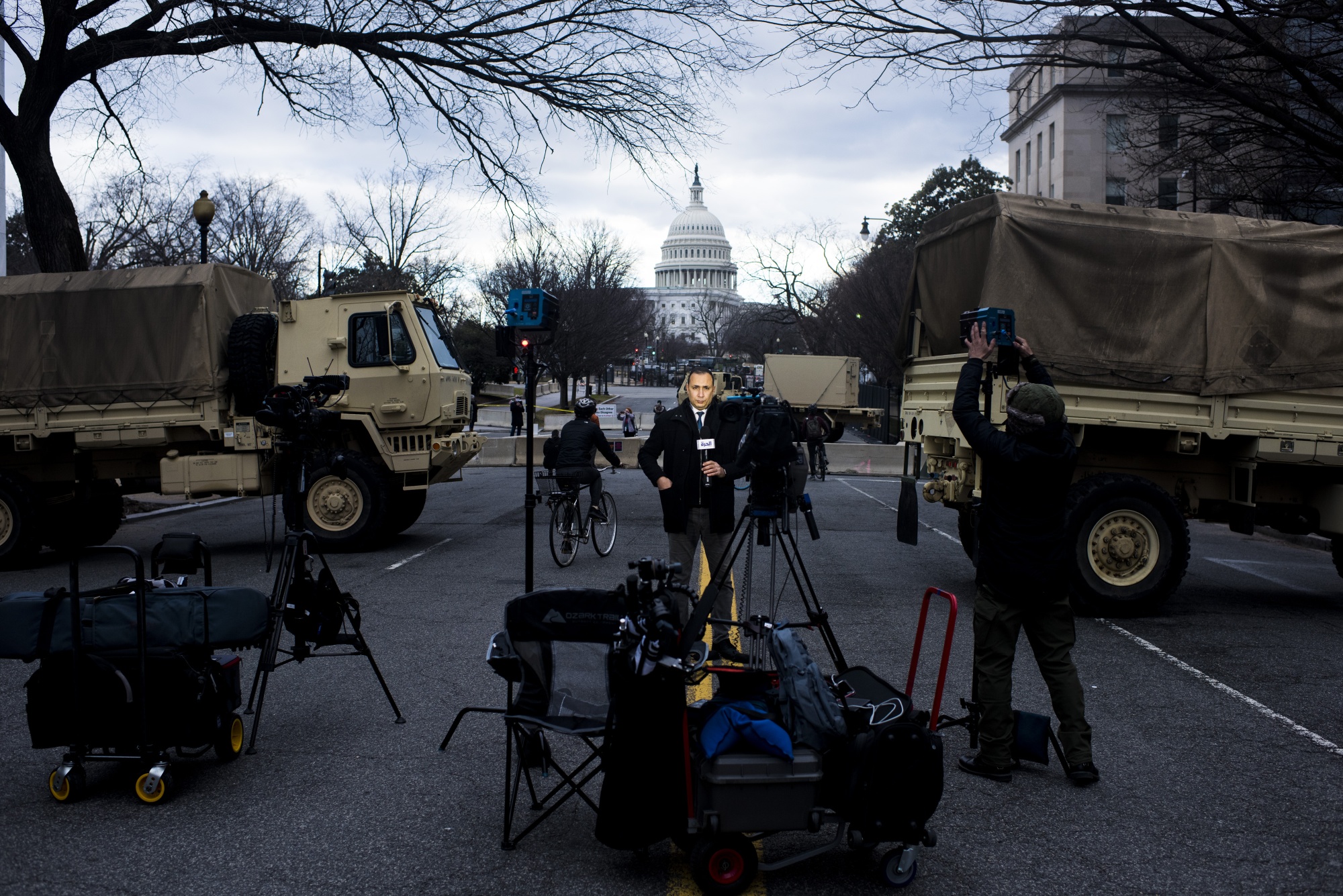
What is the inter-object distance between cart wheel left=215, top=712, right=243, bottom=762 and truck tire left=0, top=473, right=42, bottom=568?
8264 mm

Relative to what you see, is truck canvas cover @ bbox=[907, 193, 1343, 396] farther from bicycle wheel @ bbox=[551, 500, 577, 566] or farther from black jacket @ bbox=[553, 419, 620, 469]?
bicycle wheel @ bbox=[551, 500, 577, 566]

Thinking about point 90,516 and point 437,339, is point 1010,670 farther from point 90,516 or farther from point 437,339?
point 90,516

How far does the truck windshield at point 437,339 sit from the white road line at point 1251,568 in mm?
9847

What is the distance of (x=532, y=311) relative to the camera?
6258mm

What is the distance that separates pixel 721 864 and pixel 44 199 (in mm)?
15184

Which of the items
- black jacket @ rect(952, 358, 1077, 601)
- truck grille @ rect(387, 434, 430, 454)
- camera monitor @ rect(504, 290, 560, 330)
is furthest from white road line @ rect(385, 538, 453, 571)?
black jacket @ rect(952, 358, 1077, 601)

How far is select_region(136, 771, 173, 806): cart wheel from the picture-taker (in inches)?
183

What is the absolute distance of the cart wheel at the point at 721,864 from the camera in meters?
3.78

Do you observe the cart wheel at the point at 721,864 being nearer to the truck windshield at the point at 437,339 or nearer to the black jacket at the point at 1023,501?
the black jacket at the point at 1023,501

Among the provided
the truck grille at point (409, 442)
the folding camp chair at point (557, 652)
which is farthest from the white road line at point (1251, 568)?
the truck grille at point (409, 442)

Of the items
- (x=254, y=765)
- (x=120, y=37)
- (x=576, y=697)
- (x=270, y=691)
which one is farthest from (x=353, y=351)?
(x=576, y=697)

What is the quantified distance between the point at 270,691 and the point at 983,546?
436 centimetres

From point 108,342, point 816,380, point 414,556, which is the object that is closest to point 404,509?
point 414,556

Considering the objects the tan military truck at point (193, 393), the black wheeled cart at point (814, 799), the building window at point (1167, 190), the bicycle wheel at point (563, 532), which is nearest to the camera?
the black wheeled cart at point (814, 799)
